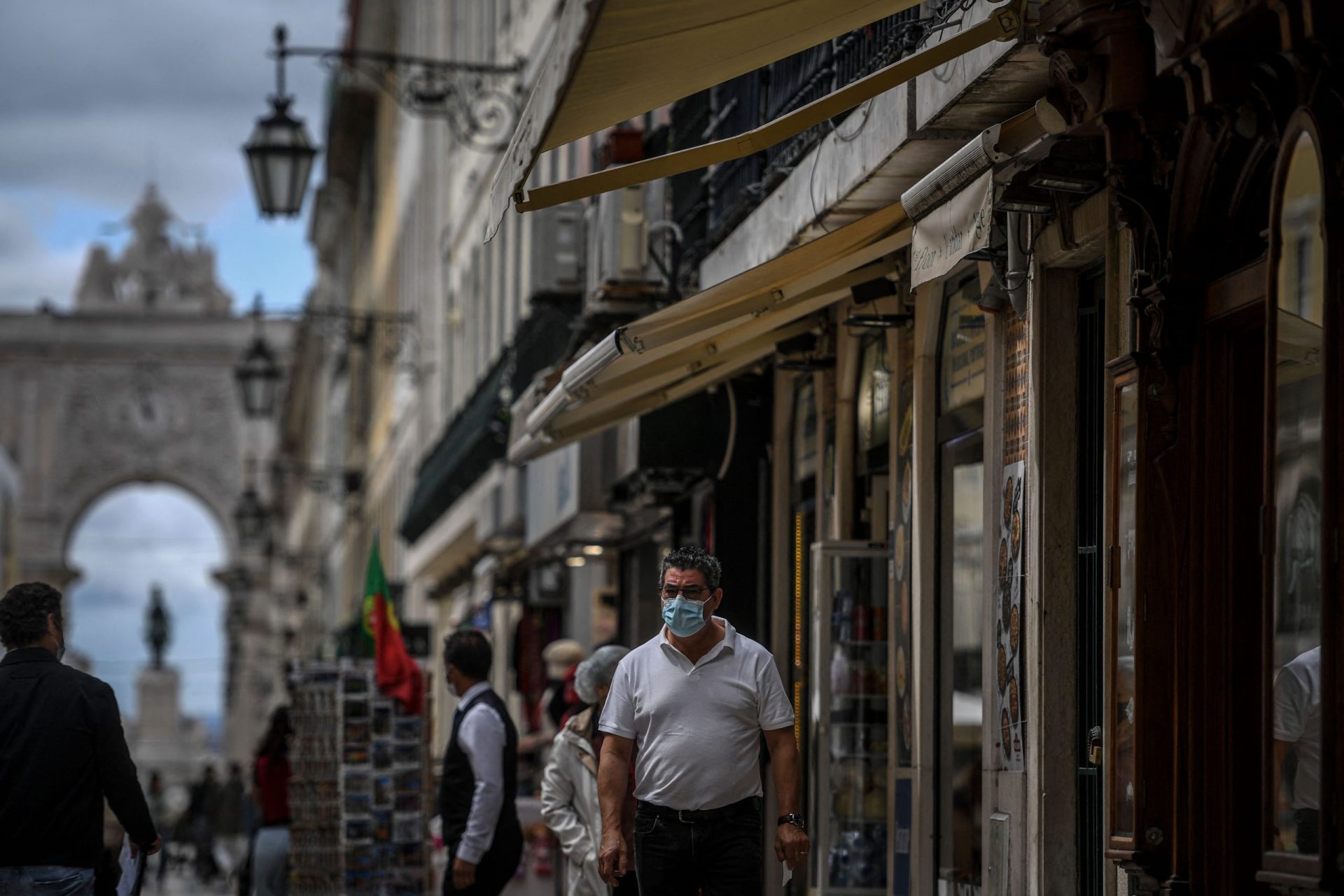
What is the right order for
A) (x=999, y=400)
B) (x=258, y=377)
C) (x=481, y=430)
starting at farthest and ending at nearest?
(x=258, y=377) < (x=481, y=430) < (x=999, y=400)

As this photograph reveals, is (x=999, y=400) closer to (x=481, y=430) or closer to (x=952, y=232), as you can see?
(x=952, y=232)

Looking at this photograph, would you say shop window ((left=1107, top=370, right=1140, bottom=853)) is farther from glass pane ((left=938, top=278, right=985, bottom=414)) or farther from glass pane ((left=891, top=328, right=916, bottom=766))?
glass pane ((left=891, top=328, right=916, bottom=766))

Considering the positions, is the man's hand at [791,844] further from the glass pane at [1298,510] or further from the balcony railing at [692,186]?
the balcony railing at [692,186]

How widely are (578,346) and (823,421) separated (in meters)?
4.57

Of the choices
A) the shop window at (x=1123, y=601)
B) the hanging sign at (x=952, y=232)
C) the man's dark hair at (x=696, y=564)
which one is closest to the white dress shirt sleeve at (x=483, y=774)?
the man's dark hair at (x=696, y=564)

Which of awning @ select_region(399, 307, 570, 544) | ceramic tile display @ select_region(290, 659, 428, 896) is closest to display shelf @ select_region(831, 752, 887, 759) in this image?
ceramic tile display @ select_region(290, 659, 428, 896)

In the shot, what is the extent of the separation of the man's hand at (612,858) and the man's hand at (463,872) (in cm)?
202

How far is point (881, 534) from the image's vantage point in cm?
1130

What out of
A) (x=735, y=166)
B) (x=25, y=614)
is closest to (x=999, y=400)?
(x=25, y=614)

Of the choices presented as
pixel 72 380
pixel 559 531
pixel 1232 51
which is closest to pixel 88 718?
pixel 1232 51

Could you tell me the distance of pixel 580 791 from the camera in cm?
941

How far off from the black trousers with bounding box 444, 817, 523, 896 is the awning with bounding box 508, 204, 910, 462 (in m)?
1.97

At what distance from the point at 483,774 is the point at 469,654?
58 centimetres

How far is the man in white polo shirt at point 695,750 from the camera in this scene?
775 centimetres
